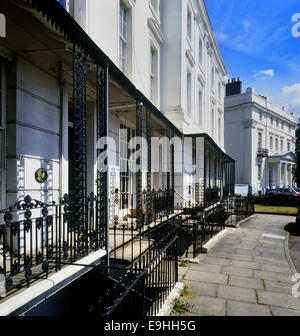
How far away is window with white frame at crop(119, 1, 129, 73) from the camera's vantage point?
868 cm

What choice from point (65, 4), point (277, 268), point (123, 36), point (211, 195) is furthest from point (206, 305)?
point (211, 195)

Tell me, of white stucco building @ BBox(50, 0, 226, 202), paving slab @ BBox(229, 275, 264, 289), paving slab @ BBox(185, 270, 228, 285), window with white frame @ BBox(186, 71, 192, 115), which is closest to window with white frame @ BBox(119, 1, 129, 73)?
white stucco building @ BBox(50, 0, 226, 202)

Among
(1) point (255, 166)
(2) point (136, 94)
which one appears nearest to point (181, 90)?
(2) point (136, 94)

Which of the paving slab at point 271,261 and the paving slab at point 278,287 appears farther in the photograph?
the paving slab at point 271,261

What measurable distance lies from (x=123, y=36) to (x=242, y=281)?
8325mm

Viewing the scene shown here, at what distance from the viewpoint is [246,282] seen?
16.8ft

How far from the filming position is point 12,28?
Answer: 12.3 feet

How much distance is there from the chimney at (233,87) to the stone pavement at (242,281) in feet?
101

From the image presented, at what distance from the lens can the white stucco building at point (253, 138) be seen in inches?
1293

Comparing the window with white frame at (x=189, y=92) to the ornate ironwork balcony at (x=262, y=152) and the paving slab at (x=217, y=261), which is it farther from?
the ornate ironwork balcony at (x=262, y=152)

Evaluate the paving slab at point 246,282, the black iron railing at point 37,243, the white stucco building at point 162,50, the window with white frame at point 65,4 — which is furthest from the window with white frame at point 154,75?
the paving slab at point 246,282
